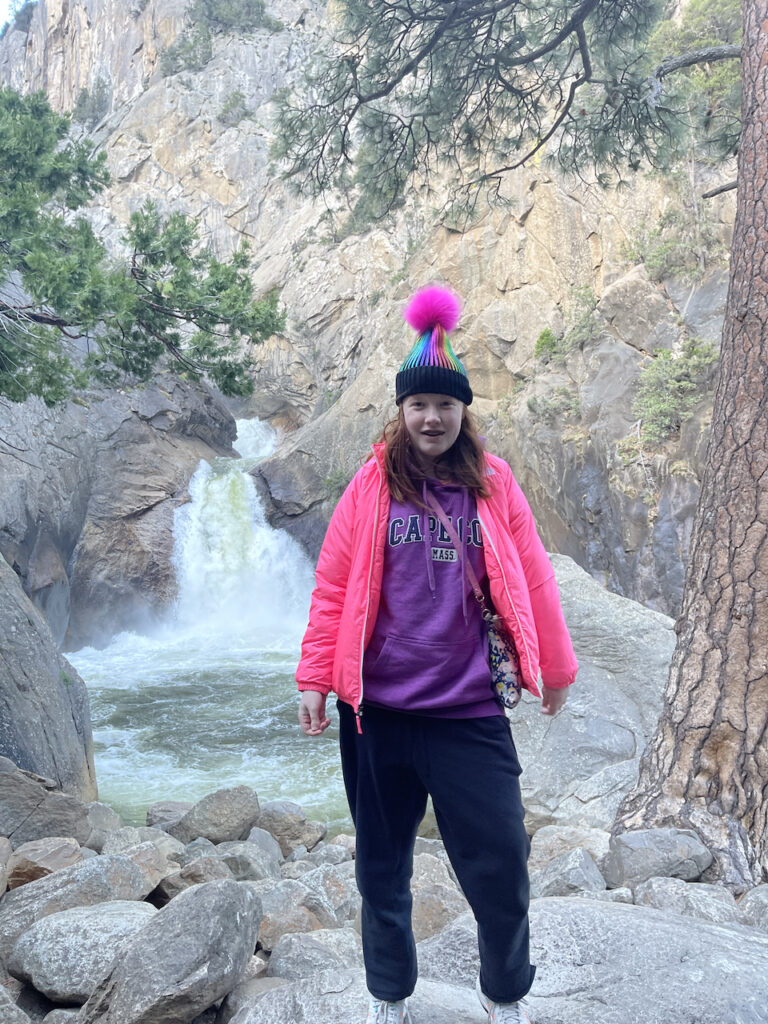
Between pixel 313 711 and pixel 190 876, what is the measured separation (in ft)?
6.59

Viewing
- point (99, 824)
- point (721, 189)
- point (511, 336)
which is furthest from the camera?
point (511, 336)

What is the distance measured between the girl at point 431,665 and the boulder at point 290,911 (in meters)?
1.13

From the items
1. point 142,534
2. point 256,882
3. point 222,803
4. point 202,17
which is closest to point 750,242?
point 256,882

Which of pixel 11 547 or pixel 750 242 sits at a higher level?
pixel 750 242

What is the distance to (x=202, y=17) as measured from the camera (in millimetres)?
39594

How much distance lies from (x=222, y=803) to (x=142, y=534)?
40.1ft

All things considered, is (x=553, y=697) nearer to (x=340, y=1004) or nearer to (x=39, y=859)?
(x=340, y=1004)

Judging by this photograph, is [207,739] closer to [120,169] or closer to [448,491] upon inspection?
[448,491]

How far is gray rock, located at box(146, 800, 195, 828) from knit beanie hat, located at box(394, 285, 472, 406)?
4.78m

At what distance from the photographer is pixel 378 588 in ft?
6.29

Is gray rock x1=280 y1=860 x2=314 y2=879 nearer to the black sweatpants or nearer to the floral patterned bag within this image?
the black sweatpants

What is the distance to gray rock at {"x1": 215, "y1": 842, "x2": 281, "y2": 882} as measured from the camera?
398 centimetres

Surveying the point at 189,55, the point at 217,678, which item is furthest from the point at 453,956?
the point at 189,55

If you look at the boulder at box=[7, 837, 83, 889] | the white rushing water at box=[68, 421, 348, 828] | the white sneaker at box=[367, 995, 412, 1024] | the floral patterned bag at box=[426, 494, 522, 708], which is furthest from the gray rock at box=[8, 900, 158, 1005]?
the white rushing water at box=[68, 421, 348, 828]
